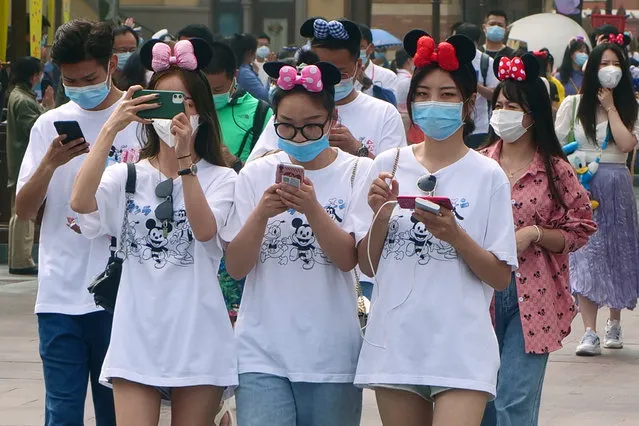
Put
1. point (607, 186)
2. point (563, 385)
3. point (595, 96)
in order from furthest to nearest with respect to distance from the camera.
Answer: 1. point (607, 186)
2. point (595, 96)
3. point (563, 385)

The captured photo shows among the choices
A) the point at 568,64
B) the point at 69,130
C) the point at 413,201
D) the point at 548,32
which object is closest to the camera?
the point at 413,201

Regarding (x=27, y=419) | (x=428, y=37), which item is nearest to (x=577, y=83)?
(x=27, y=419)

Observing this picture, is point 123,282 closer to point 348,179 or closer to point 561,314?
point 348,179

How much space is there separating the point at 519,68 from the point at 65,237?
1.97m

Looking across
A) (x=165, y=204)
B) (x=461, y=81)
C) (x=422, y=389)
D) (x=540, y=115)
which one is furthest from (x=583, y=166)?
(x=165, y=204)

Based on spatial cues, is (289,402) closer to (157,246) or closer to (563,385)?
(157,246)

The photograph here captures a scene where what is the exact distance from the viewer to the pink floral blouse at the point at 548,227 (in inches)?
235

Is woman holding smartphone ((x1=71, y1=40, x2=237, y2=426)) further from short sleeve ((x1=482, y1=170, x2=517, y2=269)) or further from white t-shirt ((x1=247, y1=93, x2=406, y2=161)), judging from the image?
white t-shirt ((x1=247, y1=93, x2=406, y2=161))

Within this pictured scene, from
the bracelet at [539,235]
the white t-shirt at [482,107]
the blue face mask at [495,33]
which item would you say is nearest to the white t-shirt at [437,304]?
the bracelet at [539,235]

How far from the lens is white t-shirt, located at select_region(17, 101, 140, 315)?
582cm

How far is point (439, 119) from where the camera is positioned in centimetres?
501

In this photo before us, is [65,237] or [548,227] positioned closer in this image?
[65,237]

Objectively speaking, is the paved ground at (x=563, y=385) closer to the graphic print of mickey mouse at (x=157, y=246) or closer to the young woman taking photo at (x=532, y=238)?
the young woman taking photo at (x=532, y=238)

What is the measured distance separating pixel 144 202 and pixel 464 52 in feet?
4.02
